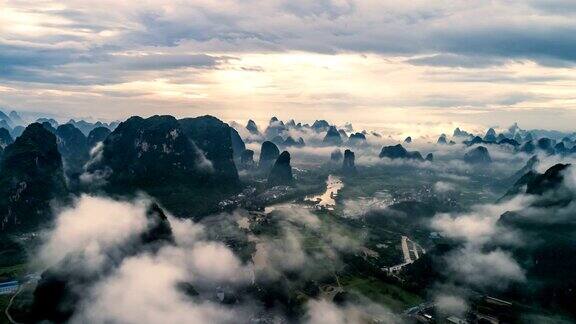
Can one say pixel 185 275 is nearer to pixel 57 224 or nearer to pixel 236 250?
pixel 236 250

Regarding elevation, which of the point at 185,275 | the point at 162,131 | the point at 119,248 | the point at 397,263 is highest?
the point at 162,131

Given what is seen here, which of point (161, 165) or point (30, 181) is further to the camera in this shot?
point (161, 165)

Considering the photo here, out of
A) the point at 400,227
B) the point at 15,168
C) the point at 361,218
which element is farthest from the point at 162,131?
the point at 400,227

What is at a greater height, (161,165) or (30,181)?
(30,181)

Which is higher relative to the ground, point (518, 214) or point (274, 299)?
point (518, 214)

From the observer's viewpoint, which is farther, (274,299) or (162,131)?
(162,131)

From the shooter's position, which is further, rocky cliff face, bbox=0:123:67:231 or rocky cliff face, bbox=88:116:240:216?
rocky cliff face, bbox=88:116:240:216

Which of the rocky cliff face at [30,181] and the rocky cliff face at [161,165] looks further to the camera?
the rocky cliff face at [161,165]

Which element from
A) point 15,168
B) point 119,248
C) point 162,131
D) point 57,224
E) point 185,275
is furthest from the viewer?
point 162,131
